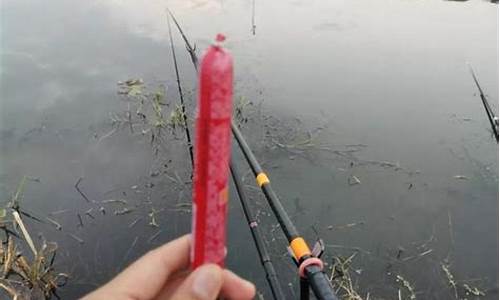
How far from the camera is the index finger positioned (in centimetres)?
161

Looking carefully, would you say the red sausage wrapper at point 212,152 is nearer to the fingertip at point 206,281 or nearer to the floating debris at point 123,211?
the fingertip at point 206,281

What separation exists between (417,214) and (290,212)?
4.29ft

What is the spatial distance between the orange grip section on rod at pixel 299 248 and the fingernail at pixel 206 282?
95 centimetres

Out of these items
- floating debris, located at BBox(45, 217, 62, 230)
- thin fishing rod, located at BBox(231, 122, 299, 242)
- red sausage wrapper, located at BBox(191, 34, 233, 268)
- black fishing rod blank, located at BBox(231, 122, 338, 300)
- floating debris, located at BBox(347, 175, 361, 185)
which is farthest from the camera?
floating debris, located at BBox(347, 175, 361, 185)

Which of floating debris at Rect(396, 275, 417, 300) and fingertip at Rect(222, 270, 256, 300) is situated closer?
fingertip at Rect(222, 270, 256, 300)

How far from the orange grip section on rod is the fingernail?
0.95 m

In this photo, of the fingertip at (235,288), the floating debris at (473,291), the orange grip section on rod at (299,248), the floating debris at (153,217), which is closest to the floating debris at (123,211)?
the floating debris at (153,217)

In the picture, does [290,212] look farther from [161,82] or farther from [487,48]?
[487,48]

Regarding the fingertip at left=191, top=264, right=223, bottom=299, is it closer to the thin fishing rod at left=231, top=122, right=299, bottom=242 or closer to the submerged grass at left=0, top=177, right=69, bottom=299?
the thin fishing rod at left=231, top=122, right=299, bottom=242

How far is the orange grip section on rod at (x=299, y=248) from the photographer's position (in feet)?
7.45

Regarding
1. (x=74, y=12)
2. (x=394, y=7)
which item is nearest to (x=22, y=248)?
(x=74, y=12)

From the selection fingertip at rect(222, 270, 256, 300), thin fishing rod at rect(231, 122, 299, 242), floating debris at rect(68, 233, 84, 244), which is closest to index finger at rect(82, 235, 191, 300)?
fingertip at rect(222, 270, 256, 300)

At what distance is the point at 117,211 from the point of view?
5020 mm

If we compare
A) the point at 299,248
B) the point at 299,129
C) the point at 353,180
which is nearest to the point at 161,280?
the point at 299,248
